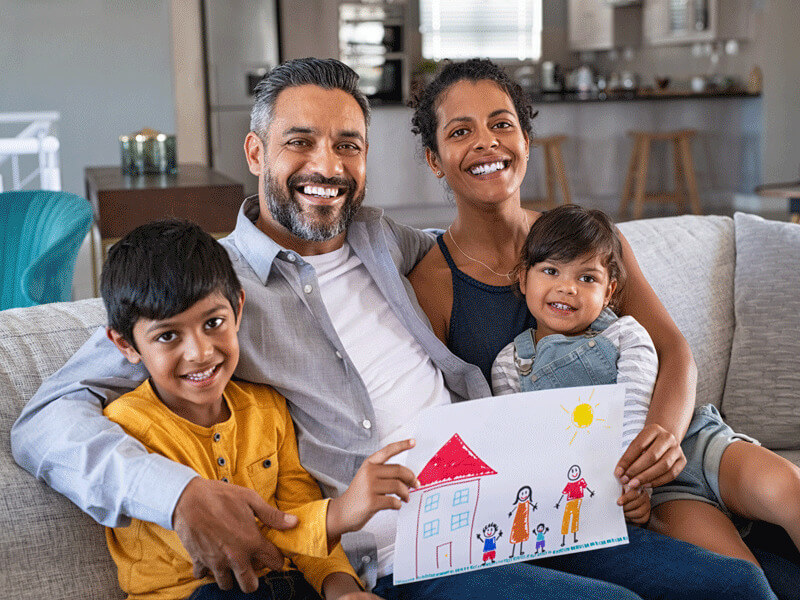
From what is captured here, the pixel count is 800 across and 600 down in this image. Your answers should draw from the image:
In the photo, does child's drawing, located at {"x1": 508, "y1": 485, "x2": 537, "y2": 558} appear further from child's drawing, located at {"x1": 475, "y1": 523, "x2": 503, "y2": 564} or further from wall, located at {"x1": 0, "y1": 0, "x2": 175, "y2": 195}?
wall, located at {"x1": 0, "y1": 0, "x2": 175, "y2": 195}

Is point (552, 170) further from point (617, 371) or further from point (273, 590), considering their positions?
point (273, 590)

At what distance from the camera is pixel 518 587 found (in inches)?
48.4

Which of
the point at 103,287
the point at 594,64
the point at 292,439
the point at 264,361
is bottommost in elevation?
the point at 292,439

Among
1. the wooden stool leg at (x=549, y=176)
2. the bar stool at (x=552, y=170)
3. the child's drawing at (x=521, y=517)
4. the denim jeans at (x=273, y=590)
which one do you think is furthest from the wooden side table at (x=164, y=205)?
the wooden stool leg at (x=549, y=176)

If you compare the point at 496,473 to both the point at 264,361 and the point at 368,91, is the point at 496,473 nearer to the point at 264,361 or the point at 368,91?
the point at 264,361

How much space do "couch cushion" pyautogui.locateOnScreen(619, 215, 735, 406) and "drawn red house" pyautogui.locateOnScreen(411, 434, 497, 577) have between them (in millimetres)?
966

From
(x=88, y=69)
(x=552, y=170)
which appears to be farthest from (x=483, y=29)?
(x=88, y=69)

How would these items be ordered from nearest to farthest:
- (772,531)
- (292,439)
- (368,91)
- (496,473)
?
(496,473) < (292,439) < (772,531) < (368,91)

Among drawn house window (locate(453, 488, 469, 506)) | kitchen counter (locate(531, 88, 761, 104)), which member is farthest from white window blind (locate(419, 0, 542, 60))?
drawn house window (locate(453, 488, 469, 506))

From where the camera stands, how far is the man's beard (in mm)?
1596

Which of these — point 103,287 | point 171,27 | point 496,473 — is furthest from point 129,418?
point 171,27

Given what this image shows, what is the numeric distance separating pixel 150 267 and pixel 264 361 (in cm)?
28

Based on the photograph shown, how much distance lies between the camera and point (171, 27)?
23.6 feet

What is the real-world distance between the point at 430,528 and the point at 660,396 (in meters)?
0.60
